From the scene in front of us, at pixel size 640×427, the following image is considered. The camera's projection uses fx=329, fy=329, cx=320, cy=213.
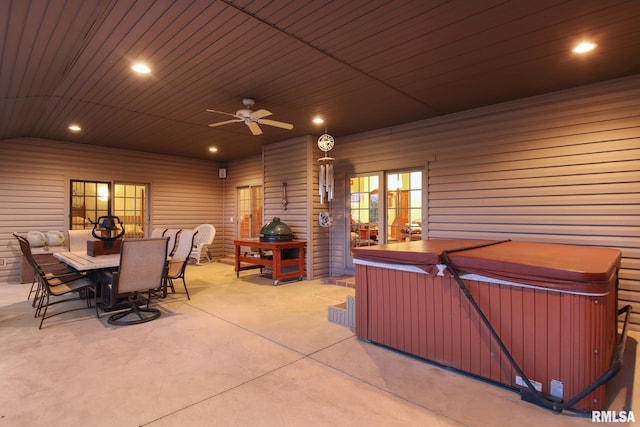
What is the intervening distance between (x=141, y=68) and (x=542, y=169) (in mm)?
4905

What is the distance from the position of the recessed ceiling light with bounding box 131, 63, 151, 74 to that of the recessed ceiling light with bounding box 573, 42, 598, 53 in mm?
4216

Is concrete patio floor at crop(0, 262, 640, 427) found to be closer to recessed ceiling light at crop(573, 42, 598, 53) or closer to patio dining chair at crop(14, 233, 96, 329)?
patio dining chair at crop(14, 233, 96, 329)

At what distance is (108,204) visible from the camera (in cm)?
750

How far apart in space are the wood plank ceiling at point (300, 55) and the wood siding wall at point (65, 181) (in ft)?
5.41

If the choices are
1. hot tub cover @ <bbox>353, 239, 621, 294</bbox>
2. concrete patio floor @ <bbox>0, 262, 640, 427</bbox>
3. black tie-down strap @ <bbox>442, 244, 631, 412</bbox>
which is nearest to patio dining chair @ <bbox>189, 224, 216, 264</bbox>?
concrete patio floor @ <bbox>0, 262, 640, 427</bbox>

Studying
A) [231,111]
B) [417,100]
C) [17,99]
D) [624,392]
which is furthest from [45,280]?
[624,392]

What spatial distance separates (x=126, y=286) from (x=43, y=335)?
0.89 m

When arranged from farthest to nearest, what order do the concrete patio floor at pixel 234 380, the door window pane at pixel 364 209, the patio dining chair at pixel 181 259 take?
the door window pane at pixel 364 209, the patio dining chair at pixel 181 259, the concrete patio floor at pixel 234 380

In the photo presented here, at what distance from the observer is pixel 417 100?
14.6ft

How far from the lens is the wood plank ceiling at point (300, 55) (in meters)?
2.50

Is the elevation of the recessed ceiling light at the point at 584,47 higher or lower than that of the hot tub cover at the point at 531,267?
higher

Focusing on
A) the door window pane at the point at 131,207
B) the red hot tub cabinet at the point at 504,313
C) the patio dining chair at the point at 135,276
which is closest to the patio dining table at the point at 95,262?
the patio dining chair at the point at 135,276

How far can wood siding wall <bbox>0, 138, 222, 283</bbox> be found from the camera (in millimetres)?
6191

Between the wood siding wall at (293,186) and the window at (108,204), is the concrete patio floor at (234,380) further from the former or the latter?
the window at (108,204)
